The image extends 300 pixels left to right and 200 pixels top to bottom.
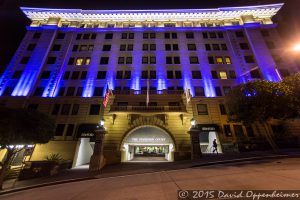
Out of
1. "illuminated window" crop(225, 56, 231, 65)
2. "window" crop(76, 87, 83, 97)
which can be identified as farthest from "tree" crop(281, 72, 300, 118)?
"window" crop(76, 87, 83, 97)

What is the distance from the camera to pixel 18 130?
44.4ft

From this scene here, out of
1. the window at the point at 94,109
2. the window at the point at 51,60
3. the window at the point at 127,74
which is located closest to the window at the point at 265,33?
the window at the point at 127,74

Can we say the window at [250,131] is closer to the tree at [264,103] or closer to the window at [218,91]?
the tree at [264,103]

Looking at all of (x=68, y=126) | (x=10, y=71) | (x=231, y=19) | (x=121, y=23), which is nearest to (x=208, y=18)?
(x=231, y=19)

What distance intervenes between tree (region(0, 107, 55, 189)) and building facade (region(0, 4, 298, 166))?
21.3ft

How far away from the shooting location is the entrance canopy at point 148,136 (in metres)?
22.3

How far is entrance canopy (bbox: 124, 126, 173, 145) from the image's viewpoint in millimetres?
22256

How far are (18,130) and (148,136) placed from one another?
1504cm

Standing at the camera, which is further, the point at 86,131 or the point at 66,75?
the point at 66,75

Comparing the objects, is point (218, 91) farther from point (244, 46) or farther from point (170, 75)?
point (244, 46)

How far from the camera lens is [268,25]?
32.4 metres

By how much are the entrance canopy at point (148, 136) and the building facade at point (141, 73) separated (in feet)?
0.49

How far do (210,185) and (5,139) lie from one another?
15920 mm

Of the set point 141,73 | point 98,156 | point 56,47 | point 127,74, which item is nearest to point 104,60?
point 127,74
